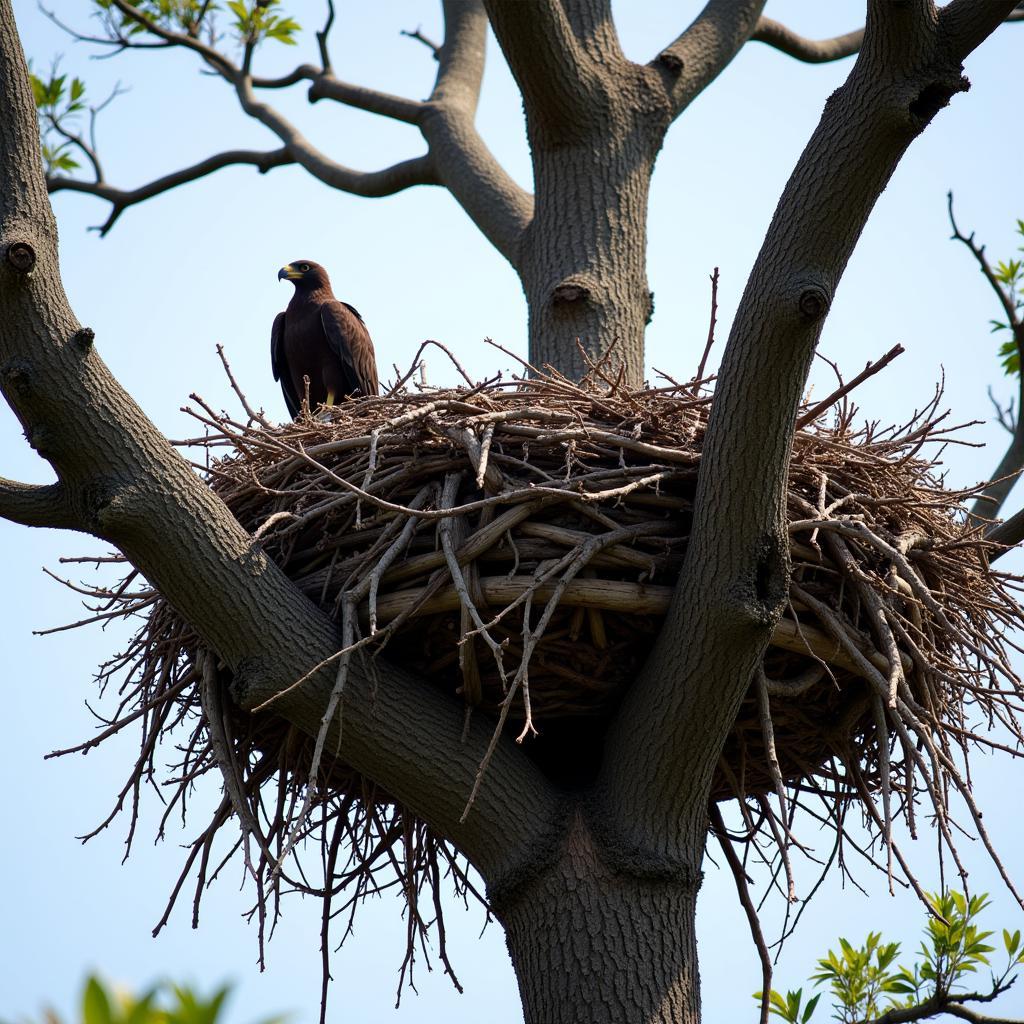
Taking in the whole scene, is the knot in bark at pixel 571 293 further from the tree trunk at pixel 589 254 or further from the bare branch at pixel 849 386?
the bare branch at pixel 849 386

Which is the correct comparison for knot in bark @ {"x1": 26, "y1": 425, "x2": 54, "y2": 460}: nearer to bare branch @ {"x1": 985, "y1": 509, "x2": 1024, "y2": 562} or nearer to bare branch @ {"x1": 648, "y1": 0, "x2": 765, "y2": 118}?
bare branch @ {"x1": 985, "y1": 509, "x2": 1024, "y2": 562}

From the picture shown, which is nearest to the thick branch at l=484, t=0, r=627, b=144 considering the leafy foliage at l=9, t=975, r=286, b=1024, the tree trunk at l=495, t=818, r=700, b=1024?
the tree trunk at l=495, t=818, r=700, b=1024

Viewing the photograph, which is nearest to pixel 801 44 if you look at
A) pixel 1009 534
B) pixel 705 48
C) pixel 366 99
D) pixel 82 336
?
pixel 705 48

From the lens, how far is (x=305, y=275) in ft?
23.1

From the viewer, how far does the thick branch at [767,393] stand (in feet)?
9.43

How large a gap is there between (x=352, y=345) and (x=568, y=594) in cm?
343

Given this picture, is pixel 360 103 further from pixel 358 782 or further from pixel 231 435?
pixel 358 782

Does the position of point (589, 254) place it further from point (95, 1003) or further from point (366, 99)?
point (95, 1003)

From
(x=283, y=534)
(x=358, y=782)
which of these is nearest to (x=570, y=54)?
(x=283, y=534)

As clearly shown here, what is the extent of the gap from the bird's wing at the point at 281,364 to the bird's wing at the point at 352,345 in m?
0.28

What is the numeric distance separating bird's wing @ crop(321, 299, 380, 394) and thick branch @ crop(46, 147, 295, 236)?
3.73 feet

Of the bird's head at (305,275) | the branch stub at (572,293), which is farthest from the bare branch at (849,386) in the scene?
the bird's head at (305,275)

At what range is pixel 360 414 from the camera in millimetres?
4105

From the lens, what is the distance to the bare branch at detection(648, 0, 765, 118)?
5.47 metres
